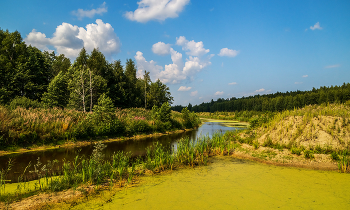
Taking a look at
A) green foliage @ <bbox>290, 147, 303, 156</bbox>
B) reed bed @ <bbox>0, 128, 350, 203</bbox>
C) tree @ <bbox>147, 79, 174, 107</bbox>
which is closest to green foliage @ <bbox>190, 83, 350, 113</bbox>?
green foliage @ <bbox>290, 147, 303, 156</bbox>

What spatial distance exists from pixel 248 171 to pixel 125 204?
19.5 feet

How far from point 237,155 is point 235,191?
18.7ft

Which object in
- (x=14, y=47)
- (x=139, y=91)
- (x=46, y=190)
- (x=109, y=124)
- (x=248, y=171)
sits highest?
(x=14, y=47)

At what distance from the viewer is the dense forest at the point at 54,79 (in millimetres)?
25656

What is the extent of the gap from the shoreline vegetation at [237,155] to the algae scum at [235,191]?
0.74 m

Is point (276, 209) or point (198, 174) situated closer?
point (276, 209)

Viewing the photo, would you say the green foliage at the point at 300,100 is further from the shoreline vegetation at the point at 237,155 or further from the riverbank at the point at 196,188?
the riverbank at the point at 196,188

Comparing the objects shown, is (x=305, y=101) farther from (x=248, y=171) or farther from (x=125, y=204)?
(x=125, y=204)

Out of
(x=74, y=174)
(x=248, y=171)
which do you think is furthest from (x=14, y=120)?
(x=248, y=171)

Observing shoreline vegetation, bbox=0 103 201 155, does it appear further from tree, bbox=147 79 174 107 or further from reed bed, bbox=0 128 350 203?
tree, bbox=147 79 174 107

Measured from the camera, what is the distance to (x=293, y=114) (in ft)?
42.1

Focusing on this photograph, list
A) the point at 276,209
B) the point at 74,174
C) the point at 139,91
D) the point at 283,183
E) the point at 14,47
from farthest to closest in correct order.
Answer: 1. the point at 139,91
2. the point at 14,47
3. the point at 283,183
4. the point at 74,174
5. the point at 276,209

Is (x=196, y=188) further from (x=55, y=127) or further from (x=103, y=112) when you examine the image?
(x=103, y=112)

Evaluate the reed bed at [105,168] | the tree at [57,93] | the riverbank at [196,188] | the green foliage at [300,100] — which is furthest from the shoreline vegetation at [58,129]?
the green foliage at [300,100]
